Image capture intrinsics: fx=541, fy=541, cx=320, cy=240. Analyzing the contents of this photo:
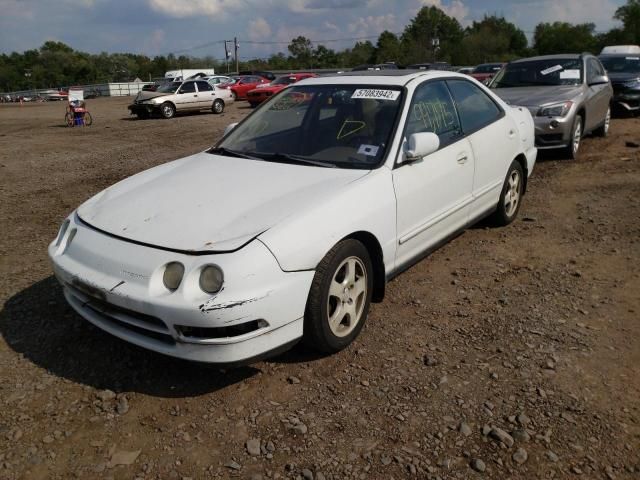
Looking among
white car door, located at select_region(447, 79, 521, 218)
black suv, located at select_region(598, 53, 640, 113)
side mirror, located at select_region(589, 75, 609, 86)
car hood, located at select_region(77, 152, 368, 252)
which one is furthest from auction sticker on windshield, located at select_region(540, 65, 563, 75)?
car hood, located at select_region(77, 152, 368, 252)

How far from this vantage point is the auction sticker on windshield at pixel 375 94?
12.4 feet

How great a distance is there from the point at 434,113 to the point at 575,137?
5139mm

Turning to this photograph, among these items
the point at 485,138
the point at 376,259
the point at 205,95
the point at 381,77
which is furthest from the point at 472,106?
the point at 205,95

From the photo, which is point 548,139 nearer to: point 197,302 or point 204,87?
point 197,302

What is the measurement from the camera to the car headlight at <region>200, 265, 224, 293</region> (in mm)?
2557

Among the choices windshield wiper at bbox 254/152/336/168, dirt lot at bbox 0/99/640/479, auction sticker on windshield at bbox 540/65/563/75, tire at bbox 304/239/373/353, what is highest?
auction sticker on windshield at bbox 540/65/563/75

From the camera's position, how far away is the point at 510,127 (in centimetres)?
498

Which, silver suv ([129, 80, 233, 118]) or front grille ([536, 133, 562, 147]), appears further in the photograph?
silver suv ([129, 80, 233, 118])

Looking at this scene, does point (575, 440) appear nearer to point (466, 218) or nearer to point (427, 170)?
point (427, 170)

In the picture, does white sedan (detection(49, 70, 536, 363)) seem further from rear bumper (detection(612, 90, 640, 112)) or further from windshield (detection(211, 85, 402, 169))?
rear bumper (detection(612, 90, 640, 112))

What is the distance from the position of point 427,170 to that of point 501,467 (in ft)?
6.58

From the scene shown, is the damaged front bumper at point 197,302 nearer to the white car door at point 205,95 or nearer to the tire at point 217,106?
the white car door at point 205,95

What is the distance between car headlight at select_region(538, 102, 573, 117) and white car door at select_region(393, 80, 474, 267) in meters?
4.00

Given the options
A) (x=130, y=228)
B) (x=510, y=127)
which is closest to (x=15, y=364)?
(x=130, y=228)
